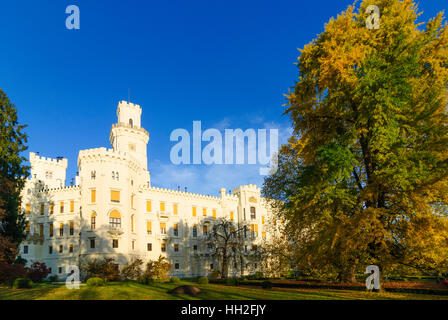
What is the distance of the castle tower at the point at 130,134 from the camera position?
50375mm

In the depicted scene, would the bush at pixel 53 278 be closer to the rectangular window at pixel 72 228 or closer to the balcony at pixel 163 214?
the rectangular window at pixel 72 228

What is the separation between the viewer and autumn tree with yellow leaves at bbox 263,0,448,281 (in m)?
14.6

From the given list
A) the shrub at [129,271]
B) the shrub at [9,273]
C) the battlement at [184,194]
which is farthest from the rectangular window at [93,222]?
the shrub at [9,273]

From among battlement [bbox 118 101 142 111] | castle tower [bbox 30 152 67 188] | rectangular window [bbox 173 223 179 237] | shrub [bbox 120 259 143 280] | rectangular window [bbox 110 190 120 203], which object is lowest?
shrub [bbox 120 259 143 280]

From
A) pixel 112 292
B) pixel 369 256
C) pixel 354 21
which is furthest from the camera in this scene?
pixel 112 292

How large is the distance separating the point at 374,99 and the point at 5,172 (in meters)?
28.8

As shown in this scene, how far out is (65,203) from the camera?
1687 inches

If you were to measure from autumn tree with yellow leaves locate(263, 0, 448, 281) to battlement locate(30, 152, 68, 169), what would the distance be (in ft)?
163

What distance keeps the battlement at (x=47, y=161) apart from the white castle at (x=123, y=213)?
102 mm

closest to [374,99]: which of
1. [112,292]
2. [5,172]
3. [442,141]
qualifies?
[442,141]

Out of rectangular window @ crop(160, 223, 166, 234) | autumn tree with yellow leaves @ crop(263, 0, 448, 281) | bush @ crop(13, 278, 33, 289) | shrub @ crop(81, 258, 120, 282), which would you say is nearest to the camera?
autumn tree with yellow leaves @ crop(263, 0, 448, 281)

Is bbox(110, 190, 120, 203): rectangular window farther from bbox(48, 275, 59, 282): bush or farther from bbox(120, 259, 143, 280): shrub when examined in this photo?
bbox(48, 275, 59, 282): bush

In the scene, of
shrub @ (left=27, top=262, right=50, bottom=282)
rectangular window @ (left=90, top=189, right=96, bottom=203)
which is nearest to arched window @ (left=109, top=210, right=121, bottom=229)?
rectangular window @ (left=90, top=189, right=96, bottom=203)

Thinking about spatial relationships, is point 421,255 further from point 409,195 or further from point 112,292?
point 112,292
